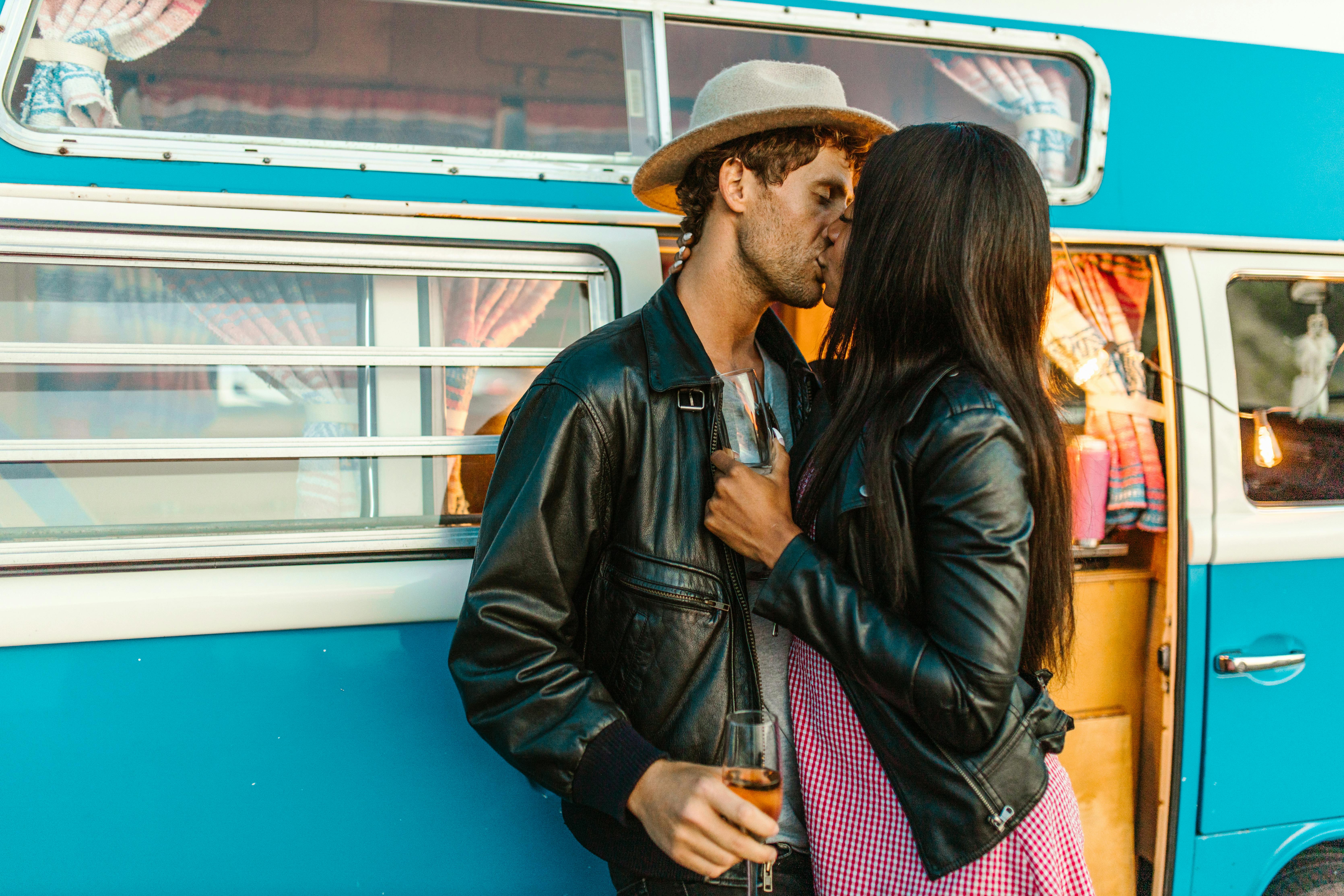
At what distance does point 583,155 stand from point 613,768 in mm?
1389

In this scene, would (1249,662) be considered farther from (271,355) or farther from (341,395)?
(271,355)

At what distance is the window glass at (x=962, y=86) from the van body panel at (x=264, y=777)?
5.53 feet

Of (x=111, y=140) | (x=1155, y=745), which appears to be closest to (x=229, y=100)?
(x=111, y=140)

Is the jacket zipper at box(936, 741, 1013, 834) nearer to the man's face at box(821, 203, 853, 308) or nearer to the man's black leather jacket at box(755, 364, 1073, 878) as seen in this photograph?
the man's black leather jacket at box(755, 364, 1073, 878)

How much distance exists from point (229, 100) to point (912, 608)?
174 centimetres

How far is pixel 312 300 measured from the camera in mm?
1800

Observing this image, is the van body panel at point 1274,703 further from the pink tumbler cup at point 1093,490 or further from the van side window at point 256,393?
the van side window at point 256,393

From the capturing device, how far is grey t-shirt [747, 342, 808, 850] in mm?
1449

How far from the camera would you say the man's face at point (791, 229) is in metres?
1.71

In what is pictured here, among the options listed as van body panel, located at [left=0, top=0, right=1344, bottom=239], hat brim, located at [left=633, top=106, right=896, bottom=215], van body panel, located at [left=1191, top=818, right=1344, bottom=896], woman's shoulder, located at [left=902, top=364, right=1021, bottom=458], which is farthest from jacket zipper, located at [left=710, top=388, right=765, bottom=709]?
van body panel, located at [left=1191, top=818, right=1344, bottom=896]

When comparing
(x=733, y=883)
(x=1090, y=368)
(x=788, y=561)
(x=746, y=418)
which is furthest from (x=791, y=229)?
(x=1090, y=368)

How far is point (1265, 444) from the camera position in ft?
7.92

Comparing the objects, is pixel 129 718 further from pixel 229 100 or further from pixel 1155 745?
pixel 1155 745

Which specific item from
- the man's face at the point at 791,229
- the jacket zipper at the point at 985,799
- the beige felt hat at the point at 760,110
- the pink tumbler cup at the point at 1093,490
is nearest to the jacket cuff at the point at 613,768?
the jacket zipper at the point at 985,799
